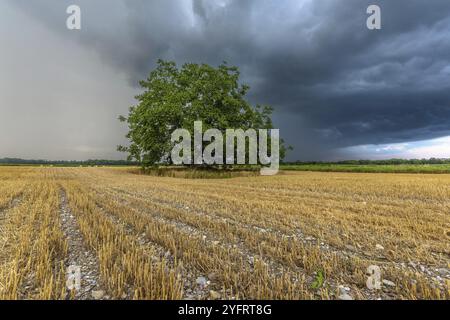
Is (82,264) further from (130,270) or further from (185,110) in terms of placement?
(185,110)

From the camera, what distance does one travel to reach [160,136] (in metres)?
31.6

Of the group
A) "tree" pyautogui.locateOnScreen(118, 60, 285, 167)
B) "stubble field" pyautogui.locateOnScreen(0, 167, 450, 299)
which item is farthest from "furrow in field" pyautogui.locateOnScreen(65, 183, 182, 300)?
"tree" pyautogui.locateOnScreen(118, 60, 285, 167)

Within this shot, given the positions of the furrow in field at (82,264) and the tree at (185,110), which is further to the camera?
the tree at (185,110)

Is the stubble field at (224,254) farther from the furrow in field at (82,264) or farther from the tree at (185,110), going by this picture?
the tree at (185,110)

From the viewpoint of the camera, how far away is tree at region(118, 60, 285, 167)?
3003cm

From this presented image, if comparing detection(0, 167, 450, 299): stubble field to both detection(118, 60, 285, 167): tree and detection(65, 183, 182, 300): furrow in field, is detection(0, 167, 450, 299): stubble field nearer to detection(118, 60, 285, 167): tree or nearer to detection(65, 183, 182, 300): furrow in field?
detection(65, 183, 182, 300): furrow in field

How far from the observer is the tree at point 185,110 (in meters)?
30.0

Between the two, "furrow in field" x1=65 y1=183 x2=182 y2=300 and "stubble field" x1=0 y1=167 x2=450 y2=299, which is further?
"stubble field" x1=0 y1=167 x2=450 y2=299

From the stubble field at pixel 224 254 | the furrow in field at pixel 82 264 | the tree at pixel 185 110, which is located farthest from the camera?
the tree at pixel 185 110

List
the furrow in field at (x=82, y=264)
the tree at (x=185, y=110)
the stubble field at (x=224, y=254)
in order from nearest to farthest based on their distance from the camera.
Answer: the furrow in field at (x=82, y=264), the stubble field at (x=224, y=254), the tree at (x=185, y=110)

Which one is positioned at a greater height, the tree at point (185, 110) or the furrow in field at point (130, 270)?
the tree at point (185, 110)

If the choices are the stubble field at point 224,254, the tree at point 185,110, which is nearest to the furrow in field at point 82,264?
the stubble field at point 224,254

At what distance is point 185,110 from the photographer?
3059cm

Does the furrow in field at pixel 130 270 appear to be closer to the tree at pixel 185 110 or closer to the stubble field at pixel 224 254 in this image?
the stubble field at pixel 224 254
